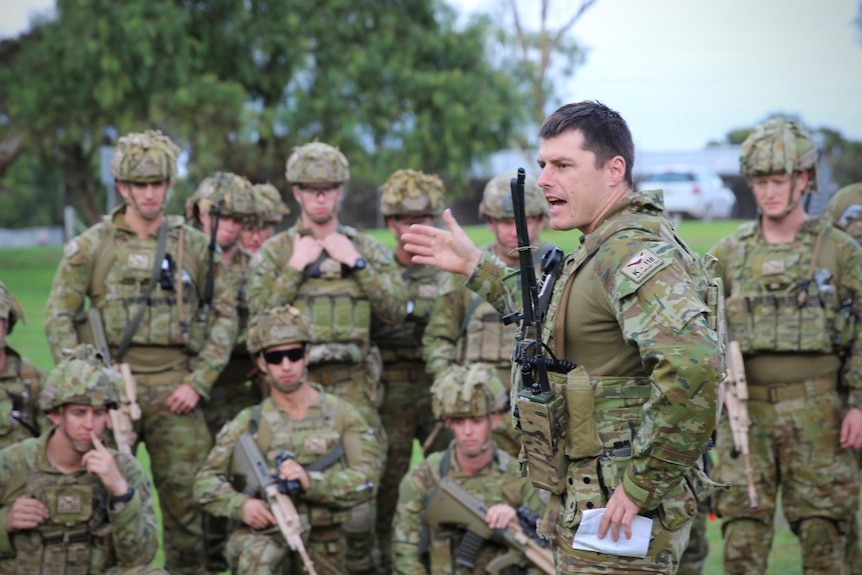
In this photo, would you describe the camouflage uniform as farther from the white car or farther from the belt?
the white car

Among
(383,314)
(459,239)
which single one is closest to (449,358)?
(383,314)

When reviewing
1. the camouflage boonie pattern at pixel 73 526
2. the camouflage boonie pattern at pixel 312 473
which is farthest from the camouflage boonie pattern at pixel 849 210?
the camouflage boonie pattern at pixel 73 526

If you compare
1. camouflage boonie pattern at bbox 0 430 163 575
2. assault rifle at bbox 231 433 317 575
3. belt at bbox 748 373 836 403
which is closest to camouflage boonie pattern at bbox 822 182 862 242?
belt at bbox 748 373 836 403

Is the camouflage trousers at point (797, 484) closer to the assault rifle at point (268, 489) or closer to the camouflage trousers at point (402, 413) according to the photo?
the camouflage trousers at point (402, 413)

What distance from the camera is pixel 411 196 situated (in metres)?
8.39

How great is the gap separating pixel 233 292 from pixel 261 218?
1.21m

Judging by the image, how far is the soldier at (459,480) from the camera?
22.6 ft

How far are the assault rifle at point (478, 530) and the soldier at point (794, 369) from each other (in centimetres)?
135

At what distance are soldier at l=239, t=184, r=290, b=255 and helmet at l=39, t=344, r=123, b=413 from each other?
2625mm

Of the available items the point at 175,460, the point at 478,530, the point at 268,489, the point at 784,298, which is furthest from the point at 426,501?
the point at 784,298

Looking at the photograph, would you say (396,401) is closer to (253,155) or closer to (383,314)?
(383,314)

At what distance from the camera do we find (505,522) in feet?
21.9

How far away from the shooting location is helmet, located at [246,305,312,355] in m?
7.05

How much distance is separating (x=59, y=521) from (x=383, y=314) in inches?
96.9
